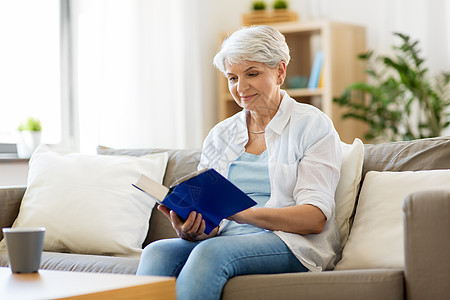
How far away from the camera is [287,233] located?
1756 millimetres

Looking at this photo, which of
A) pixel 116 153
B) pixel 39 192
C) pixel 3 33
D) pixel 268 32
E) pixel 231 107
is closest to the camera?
pixel 268 32

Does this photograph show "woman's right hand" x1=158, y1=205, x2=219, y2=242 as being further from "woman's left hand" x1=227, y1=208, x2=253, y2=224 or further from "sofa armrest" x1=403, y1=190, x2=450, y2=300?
"sofa armrest" x1=403, y1=190, x2=450, y2=300

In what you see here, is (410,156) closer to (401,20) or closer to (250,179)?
(250,179)

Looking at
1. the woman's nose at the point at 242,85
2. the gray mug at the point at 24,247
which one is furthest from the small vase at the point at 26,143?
the gray mug at the point at 24,247

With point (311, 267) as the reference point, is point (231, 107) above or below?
above

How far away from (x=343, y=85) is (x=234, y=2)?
995 millimetres

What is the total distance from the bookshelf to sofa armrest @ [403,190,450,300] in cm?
254

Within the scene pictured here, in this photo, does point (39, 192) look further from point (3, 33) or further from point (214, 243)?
point (3, 33)

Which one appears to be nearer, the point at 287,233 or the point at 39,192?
the point at 287,233

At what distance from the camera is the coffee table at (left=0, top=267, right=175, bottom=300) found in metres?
1.23

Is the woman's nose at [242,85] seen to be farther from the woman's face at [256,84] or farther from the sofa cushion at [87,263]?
the sofa cushion at [87,263]

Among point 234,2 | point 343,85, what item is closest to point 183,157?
point 343,85

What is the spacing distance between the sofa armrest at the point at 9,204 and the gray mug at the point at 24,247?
42.1 inches

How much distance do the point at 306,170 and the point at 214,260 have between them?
39 centimetres
